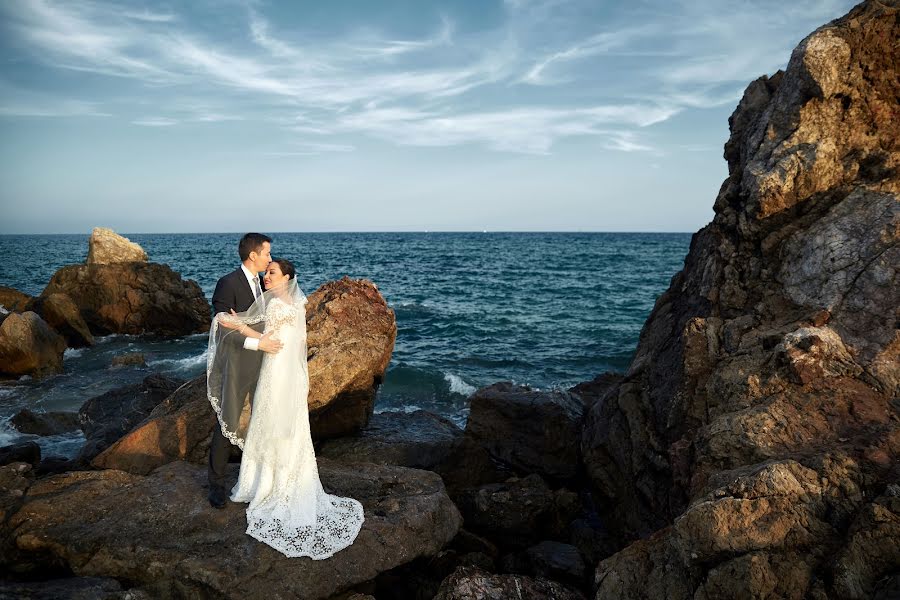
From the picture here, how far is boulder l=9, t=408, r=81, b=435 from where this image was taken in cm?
1262

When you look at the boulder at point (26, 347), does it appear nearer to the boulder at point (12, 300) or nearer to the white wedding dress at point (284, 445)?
→ the boulder at point (12, 300)

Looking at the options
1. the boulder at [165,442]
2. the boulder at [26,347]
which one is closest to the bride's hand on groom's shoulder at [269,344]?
the boulder at [165,442]

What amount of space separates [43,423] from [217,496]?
9183 mm

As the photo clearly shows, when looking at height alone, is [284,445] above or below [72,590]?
above

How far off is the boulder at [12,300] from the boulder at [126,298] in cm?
113

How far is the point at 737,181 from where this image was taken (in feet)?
26.2

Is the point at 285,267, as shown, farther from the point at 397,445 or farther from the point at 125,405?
the point at 125,405

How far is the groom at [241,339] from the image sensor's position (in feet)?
20.9

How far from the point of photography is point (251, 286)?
657 centimetres

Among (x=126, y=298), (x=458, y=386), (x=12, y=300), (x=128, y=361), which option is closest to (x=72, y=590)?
(x=458, y=386)

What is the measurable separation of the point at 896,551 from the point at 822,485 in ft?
2.18

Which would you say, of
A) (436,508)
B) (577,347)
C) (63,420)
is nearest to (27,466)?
(436,508)

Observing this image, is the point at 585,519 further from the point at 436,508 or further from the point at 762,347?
the point at 762,347

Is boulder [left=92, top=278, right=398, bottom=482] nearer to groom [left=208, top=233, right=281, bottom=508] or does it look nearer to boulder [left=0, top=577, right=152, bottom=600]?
groom [left=208, top=233, right=281, bottom=508]
